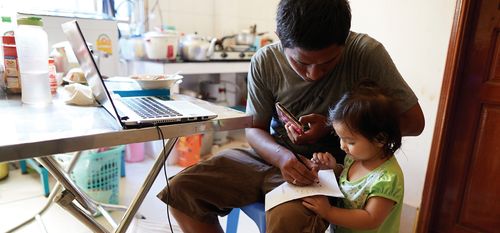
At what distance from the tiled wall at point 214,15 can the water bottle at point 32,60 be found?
5.41 feet

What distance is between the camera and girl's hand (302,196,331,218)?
33.6 inches

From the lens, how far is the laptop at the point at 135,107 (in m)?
0.74

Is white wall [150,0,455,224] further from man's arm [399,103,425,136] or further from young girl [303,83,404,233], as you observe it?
young girl [303,83,404,233]

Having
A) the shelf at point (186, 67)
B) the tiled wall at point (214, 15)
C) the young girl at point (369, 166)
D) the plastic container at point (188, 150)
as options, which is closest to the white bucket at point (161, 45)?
the shelf at point (186, 67)

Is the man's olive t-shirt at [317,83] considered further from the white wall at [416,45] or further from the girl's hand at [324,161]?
the white wall at [416,45]

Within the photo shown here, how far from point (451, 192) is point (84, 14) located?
238 cm

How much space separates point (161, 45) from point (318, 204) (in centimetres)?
162

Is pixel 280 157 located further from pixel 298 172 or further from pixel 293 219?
pixel 293 219

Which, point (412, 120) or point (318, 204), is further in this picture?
point (412, 120)

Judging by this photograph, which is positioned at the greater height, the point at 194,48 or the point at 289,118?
the point at 194,48

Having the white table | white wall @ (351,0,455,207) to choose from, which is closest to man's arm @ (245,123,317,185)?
the white table

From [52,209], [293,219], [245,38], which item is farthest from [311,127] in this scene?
[245,38]

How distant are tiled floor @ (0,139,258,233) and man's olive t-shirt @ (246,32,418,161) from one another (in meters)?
0.77

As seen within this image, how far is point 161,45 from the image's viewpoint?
6.99 ft
